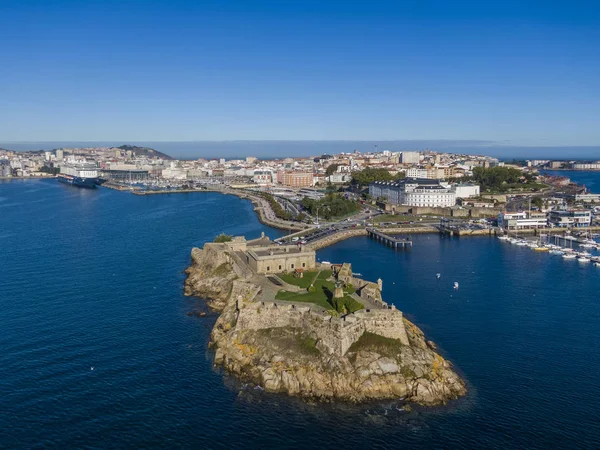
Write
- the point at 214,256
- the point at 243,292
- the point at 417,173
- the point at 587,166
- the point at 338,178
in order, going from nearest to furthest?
the point at 243,292 < the point at 214,256 < the point at 417,173 < the point at 338,178 < the point at 587,166

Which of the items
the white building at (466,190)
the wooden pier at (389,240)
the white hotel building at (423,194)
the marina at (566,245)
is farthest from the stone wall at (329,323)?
the white building at (466,190)

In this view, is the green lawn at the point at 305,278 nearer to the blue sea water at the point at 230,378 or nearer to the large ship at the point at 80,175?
the blue sea water at the point at 230,378

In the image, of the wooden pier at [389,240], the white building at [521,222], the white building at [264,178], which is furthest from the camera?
the white building at [264,178]

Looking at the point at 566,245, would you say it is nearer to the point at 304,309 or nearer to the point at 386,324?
the point at 386,324

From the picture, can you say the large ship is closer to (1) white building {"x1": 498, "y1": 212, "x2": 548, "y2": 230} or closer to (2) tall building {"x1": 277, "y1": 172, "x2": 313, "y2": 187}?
(2) tall building {"x1": 277, "y1": 172, "x2": 313, "y2": 187}

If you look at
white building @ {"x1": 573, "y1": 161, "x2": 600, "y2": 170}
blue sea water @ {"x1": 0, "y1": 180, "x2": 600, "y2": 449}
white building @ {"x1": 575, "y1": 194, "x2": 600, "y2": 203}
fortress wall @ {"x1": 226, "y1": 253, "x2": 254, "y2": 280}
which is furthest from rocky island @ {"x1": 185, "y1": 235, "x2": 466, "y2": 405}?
white building @ {"x1": 573, "y1": 161, "x2": 600, "y2": 170}

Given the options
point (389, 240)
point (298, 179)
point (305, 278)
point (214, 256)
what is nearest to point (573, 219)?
point (389, 240)

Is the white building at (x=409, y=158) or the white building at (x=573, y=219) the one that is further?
the white building at (x=409, y=158)
